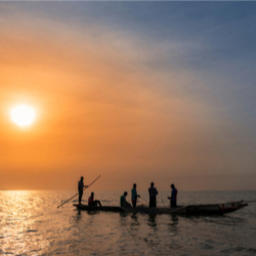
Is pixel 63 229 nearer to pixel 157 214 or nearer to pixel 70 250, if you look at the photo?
pixel 70 250

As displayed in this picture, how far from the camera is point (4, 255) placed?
14.5 m

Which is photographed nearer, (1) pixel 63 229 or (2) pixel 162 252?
(2) pixel 162 252

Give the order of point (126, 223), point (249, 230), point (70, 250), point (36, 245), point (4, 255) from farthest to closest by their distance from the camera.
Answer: point (126, 223) < point (249, 230) < point (36, 245) < point (70, 250) < point (4, 255)

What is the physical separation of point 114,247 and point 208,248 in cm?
482

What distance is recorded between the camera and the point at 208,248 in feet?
51.7

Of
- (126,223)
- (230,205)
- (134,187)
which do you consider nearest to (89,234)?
(126,223)

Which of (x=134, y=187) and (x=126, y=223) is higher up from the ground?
(x=134, y=187)

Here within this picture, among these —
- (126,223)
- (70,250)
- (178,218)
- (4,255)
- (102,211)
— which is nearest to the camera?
(4,255)

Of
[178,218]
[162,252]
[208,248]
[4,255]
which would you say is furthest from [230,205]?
[4,255]

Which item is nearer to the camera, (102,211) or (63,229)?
(63,229)

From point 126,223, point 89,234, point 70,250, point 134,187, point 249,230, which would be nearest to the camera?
point 70,250

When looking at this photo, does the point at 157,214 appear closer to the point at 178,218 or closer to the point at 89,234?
the point at 178,218

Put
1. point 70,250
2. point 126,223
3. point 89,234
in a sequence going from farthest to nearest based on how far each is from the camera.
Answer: point 126,223 → point 89,234 → point 70,250

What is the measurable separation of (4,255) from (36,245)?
8.02 ft
